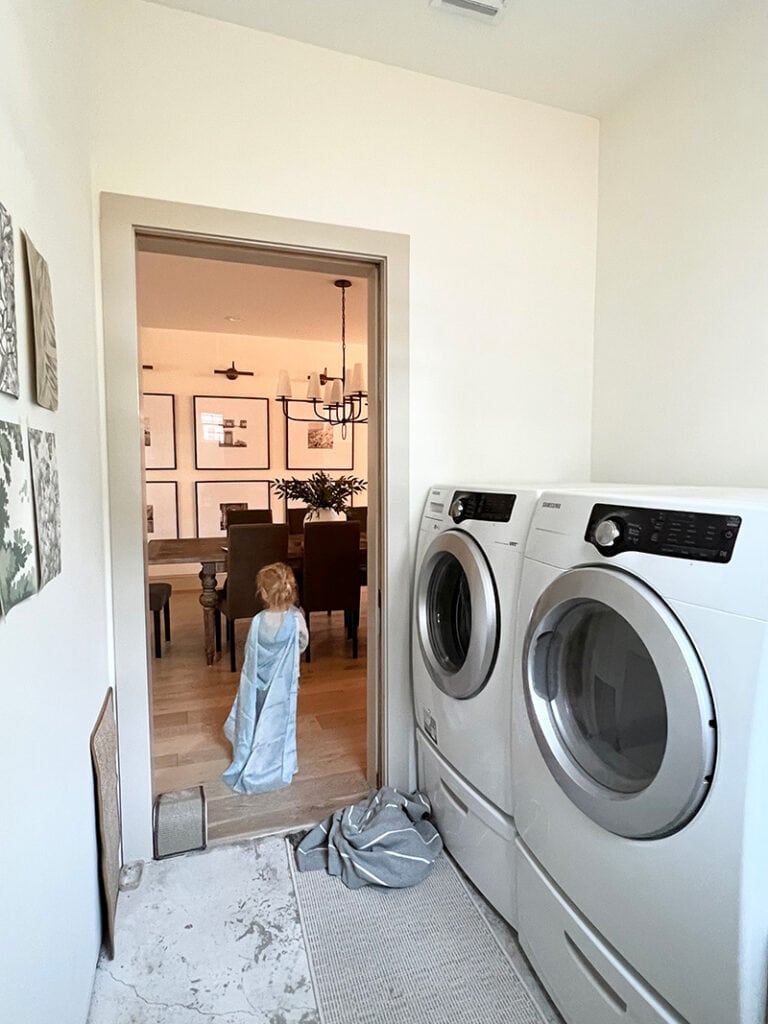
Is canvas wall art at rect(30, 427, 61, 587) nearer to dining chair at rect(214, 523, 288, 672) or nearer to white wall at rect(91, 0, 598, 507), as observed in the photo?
white wall at rect(91, 0, 598, 507)

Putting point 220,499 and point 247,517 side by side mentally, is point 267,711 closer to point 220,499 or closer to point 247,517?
Answer: point 247,517

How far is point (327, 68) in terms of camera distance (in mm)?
1815

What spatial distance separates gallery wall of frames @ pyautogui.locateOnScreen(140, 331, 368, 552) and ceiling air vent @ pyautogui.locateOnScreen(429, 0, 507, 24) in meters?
3.77

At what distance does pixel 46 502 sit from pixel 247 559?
2449 millimetres

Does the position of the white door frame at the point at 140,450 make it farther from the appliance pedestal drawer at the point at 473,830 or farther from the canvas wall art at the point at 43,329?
the canvas wall art at the point at 43,329

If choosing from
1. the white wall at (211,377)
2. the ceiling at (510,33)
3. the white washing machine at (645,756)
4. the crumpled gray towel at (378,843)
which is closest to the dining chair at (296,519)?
the white wall at (211,377)

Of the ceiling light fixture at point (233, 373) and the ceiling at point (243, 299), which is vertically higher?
the ceiling at point (243, 299)

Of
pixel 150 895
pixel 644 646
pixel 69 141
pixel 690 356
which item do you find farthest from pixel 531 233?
pixel 150 895

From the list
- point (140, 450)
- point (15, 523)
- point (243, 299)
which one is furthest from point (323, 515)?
point (15, 523)

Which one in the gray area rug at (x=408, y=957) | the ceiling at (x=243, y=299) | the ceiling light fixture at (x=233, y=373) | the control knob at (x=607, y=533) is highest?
the ceiling at (x=243, y=299)

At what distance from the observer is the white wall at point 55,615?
0.80 m

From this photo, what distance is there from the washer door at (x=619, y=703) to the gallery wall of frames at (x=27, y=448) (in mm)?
1003

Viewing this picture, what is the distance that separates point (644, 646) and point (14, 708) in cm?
106

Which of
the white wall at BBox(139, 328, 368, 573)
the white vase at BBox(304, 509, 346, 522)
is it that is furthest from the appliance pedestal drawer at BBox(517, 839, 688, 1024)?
the white wall at BBox(139, 328, 368, 573)
